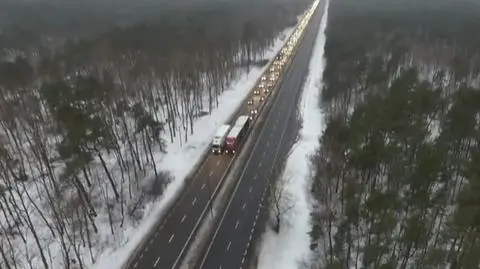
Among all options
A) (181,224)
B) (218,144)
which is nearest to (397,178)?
(181,224)

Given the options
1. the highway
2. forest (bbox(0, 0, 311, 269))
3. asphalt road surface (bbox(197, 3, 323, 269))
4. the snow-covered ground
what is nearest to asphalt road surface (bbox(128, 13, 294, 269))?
the highway

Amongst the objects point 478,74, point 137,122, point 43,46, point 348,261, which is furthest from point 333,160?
point 43,46

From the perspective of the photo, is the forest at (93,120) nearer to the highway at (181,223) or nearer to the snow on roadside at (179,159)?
the snow on roadside at (179,159)

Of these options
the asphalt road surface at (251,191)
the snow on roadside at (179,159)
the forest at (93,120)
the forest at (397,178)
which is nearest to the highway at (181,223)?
the snow on roadside at (179,159)

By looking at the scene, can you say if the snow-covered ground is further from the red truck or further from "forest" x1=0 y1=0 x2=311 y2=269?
"forest" x1=0 y1=0 x2=311 y2=269

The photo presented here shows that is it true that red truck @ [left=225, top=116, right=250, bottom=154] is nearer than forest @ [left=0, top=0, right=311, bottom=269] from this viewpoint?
No
